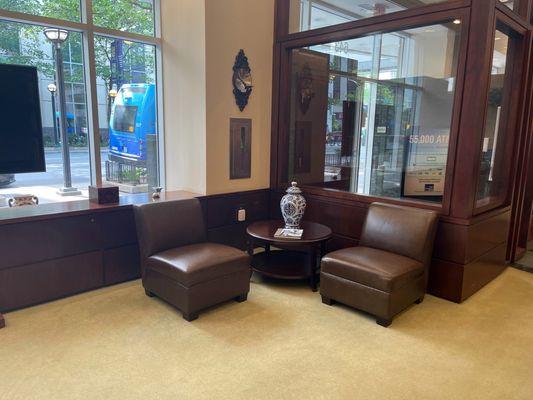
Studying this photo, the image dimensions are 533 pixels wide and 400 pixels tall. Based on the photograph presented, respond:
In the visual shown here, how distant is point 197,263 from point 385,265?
4.61ft

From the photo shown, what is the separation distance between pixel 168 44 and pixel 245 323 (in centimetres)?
295

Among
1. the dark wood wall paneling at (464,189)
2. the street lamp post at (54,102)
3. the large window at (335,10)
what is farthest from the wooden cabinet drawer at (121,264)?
the large window at (335,10)

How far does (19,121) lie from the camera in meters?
2.99

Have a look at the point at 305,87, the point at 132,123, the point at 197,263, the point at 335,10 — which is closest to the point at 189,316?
the point at 197,263

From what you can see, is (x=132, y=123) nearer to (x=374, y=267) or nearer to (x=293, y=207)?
(x=293, y=207)

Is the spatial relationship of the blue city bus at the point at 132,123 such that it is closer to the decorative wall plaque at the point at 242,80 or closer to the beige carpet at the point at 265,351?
the decorative wall plaque at the point at 242,80

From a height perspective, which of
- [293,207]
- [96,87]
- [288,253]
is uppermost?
[96,87]

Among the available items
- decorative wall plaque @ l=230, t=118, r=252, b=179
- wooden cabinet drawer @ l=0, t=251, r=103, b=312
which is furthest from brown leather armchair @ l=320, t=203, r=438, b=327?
wooden cabinet drawer @ l=0, t=251, r=103, b=312

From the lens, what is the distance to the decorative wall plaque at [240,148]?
4.19 metres

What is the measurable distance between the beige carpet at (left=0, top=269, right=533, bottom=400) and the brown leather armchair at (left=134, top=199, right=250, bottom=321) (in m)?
0.14

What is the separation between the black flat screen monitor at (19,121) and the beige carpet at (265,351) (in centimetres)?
114

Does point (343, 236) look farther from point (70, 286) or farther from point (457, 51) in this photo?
point (70, 286)

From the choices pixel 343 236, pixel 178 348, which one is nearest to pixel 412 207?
pixel 343 236

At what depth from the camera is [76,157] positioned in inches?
149
